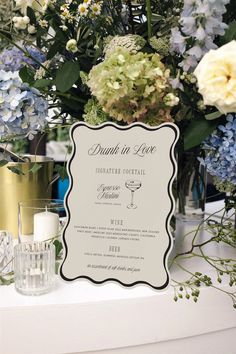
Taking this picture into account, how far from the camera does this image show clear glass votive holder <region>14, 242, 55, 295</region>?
66 centimetres

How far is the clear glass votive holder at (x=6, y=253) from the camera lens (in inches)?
29.2

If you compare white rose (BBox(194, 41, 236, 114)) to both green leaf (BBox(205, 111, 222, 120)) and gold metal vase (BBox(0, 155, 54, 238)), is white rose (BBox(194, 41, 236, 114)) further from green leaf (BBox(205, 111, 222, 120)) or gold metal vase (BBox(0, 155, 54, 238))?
gold metal vase (BBox(0, 155, 54, 238))

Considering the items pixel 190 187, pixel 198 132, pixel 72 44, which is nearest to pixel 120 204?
pixel 198 132

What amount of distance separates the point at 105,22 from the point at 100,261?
442 mm

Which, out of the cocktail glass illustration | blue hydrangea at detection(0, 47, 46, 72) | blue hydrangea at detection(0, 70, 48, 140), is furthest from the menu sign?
blue hydrangea at detection(0, 47, 46, 72)

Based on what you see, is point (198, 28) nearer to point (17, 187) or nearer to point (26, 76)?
point (26, 76)

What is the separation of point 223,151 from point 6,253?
0.40 m

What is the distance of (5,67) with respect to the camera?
2.65ft

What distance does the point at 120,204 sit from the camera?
0.67 meters

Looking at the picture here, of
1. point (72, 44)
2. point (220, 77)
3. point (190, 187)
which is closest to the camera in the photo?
point (220, 77)

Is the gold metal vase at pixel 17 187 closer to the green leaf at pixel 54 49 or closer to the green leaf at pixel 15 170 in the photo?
the green leaf at pixel 15 170

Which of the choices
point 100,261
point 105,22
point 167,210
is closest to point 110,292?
point 100,261

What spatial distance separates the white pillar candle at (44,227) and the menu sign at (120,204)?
129 mm

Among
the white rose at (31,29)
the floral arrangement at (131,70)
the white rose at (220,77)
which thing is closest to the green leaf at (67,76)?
the floral arrangement at (131,70)
